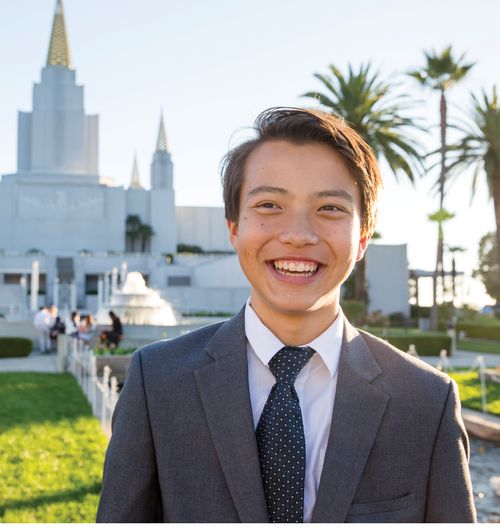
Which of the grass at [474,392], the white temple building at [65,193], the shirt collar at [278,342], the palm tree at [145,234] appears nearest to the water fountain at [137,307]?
the grass at [474,392]

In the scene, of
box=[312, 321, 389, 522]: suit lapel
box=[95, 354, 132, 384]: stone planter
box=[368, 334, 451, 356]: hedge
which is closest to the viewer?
box=[312, 321, 389, 522]: suit lapel

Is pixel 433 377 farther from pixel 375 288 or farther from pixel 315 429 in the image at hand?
pixel 375 288

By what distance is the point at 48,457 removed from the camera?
6.94 metres

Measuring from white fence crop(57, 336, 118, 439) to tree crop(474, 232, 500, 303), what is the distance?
45.2 m

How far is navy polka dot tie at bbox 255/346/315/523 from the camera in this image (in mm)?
1657

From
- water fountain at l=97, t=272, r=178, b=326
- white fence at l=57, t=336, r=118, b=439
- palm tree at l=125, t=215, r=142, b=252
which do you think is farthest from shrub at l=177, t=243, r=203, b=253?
white fence at l=57, t=336, r=118, b=439

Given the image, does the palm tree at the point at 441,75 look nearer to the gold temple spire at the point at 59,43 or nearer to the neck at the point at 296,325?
the neck at the point at 296,325

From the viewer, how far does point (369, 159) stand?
6.23 feet

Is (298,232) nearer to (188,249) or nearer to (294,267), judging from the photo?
(294,267)

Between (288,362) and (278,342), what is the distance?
0.21 ft

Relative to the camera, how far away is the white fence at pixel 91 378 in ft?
29.2

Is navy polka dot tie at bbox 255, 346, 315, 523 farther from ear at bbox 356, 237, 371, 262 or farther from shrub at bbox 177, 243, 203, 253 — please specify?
shrub at bbox 177, 243, 203, 253

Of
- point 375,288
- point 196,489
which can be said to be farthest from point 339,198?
point 375,288

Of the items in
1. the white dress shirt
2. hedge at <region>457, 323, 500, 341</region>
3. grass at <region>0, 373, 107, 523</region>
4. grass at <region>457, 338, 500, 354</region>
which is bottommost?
grass at <region>457, 338, 500, 354</region>
